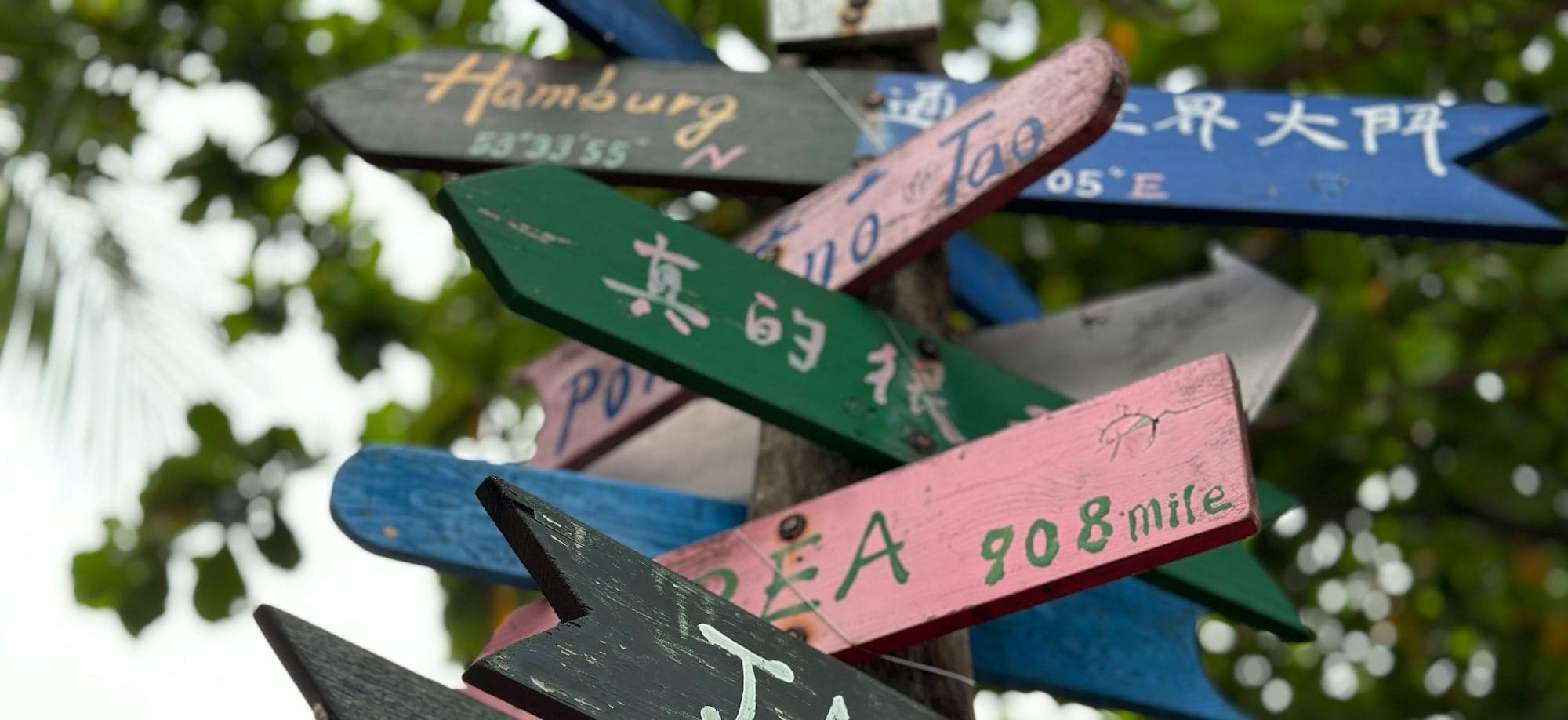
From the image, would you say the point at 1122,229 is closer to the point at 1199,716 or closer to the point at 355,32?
the point at 355,32

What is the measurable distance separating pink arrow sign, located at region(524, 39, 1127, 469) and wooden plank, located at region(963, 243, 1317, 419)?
1.11ft

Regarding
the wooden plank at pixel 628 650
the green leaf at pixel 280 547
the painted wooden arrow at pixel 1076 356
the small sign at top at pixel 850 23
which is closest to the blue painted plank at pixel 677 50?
the small sign at top at pixel 850 23

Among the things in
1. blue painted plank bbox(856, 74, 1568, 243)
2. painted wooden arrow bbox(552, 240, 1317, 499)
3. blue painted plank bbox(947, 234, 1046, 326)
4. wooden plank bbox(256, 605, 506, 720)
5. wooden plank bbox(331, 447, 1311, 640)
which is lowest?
blue painted plank bbox(947, 234, 1046, 326)

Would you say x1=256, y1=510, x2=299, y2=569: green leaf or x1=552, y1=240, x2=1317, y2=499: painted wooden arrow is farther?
x1=256, y1=510, x2=299, y2=569: green leaf

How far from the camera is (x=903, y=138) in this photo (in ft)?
6.29

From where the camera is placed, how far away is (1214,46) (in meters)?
3.40

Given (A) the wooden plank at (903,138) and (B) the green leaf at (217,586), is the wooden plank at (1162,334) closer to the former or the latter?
(A) the wooden plank at (903,138)

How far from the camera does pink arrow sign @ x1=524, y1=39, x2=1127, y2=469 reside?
4.97ft

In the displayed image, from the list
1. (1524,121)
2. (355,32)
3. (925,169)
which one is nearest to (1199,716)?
(925,169)

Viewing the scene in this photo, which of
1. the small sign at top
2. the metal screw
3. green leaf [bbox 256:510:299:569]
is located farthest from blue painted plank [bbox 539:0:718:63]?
green leaf [bbox 256:510:299:569]

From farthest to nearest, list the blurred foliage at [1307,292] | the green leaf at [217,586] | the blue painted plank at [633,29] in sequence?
the blurred foliage at [1307,292]
the green leaf at [217,586]
the blue painted plank at [633,29]

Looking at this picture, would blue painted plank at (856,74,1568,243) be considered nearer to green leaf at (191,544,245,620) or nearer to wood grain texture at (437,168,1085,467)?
wood grain texture at (437,168,1085,467)

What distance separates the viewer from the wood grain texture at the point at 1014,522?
4.18 feet

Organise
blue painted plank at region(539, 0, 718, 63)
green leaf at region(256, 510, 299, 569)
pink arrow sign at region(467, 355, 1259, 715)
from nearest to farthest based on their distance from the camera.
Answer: pink arrow sign at region(467, 355, 1259, 715) → blue painted plank at region(539, 0, 718, 63) → green leaf at region(256, 510, 299, 569)
